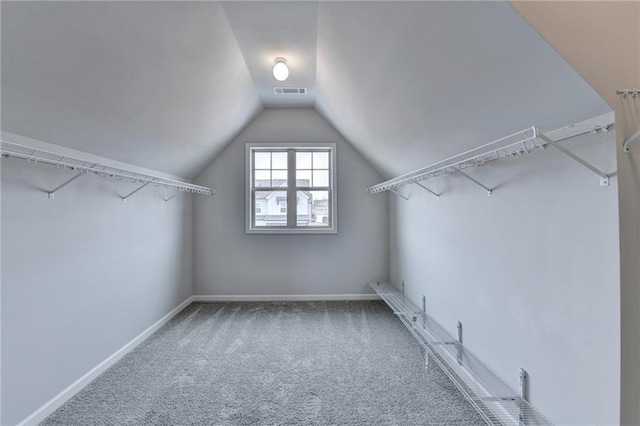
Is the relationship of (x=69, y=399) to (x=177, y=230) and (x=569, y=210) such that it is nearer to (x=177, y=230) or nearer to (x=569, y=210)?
(x=177, y=230)

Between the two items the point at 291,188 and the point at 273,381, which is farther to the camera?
the point at 291,188

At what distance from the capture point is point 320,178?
4.00 m

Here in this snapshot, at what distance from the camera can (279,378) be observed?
6.88 feet

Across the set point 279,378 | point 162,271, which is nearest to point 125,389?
point 279,378

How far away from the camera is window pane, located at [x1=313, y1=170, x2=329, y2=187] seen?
157 inches

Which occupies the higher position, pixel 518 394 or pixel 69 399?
pixel 518 394

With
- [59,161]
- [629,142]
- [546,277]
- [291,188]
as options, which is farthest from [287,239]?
[629,142]

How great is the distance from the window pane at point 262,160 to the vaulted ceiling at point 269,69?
1.14 metres

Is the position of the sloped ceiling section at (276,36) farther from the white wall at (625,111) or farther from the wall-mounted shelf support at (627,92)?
the wall-mounted shelf support at (627,92)

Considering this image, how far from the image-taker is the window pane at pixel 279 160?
398 centimetres

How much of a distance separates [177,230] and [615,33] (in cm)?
377

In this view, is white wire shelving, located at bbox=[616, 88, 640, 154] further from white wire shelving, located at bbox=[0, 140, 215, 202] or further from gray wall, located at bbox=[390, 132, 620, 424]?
white wire shelving, located at bbox=[0, 140, 215, 202]

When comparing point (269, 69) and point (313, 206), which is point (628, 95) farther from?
point (313, 206)

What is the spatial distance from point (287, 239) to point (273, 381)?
203 cm
